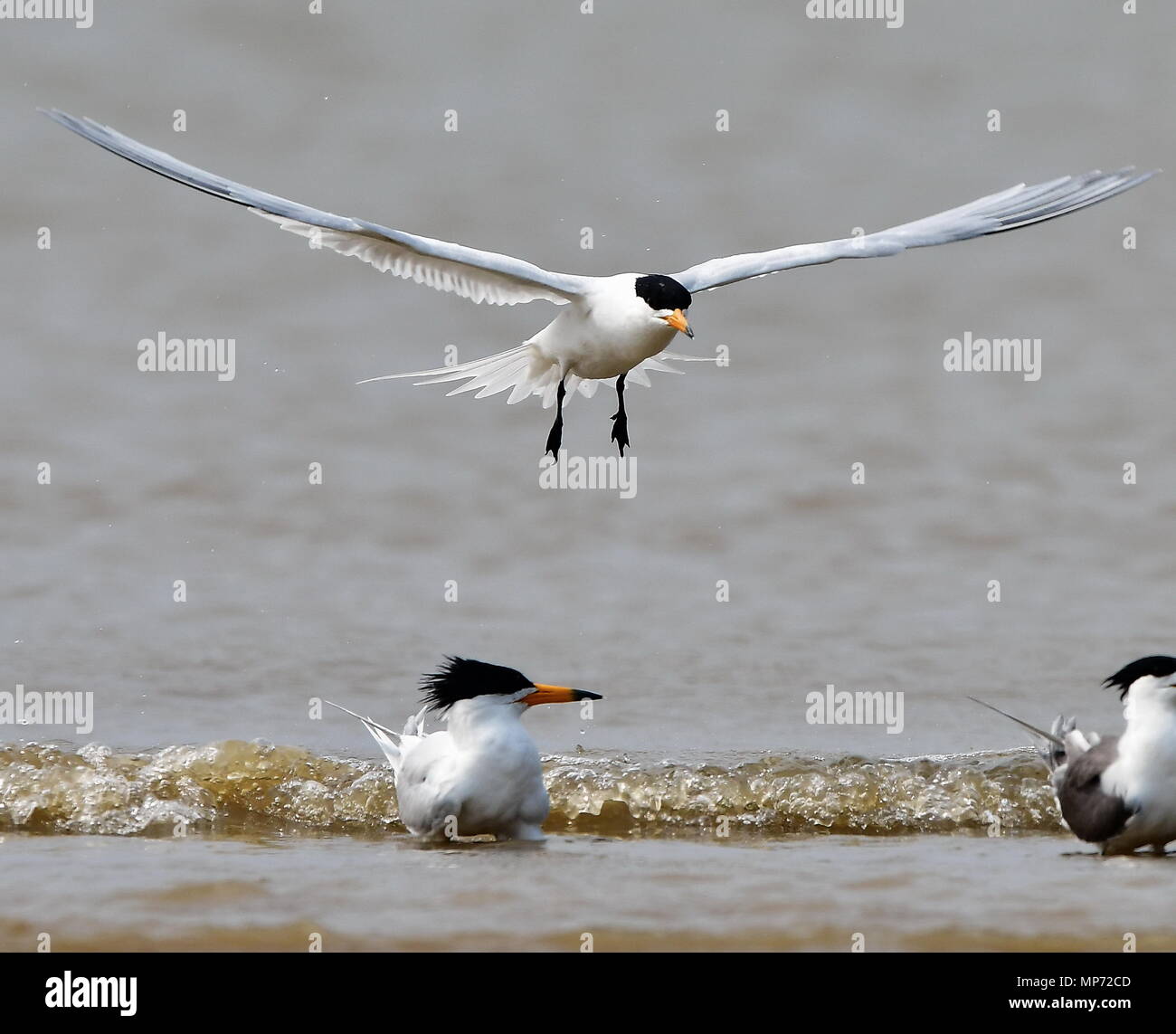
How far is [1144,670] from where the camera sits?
23.1 feet

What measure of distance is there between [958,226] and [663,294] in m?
1.53

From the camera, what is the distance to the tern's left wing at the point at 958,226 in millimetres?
A: 8312

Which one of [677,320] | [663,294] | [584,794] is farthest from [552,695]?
[663,294]

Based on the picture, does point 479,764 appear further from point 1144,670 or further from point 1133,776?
point 1144,670

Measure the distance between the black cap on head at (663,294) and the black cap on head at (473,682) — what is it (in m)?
2.14

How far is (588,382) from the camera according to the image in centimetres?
1023

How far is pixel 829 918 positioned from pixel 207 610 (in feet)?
22.7

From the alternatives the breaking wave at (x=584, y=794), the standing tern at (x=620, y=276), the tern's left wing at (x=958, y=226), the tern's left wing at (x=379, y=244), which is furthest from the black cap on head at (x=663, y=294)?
the breaking wave at (x=584, y=794)

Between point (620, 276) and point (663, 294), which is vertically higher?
point (620, 276)

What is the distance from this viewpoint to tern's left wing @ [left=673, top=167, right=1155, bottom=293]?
27.3 feet

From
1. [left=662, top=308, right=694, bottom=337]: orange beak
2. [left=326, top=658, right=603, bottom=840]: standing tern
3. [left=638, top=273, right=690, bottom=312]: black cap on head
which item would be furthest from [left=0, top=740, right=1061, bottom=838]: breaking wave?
[left=638, top=273, right=690, bottom=312]: black cap on head

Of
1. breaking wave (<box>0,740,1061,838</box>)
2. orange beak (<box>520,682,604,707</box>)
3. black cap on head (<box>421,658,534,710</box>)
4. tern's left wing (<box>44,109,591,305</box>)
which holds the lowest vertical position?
breaking wave (<box>0,740,1061,838</box>)

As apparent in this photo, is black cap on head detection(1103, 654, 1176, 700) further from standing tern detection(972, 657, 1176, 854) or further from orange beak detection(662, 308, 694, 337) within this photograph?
orange beak detection(662, 308, 694, 337)
